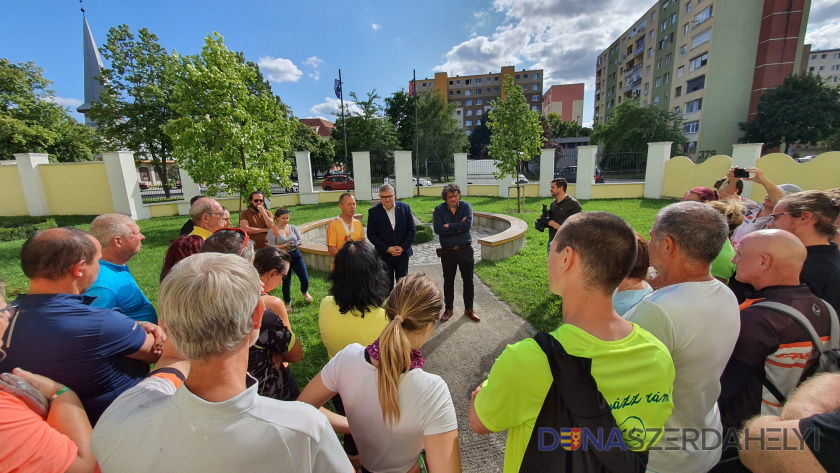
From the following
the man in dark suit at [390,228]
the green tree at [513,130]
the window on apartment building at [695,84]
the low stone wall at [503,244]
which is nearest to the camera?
the man in dark suit at [390,228]

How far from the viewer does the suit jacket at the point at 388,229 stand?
4508 millimetres

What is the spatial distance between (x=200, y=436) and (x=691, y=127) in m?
50.2

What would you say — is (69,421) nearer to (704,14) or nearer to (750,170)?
(750,170)

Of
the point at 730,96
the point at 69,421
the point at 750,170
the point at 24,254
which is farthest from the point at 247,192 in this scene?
the point at 730,96

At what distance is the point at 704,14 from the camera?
35438 mm

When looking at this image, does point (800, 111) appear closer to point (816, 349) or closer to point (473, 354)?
point (473, 354)

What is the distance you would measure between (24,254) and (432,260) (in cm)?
647

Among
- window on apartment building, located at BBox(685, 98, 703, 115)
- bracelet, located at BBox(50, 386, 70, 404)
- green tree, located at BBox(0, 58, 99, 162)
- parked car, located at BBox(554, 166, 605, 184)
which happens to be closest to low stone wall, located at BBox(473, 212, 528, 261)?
bracelet, located at BBox(50, 386, 70, 404)

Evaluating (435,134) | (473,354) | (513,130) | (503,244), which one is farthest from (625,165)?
(435,134)

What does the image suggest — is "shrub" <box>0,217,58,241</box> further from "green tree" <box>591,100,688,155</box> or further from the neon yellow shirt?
"green tree" <box>591,100,688,155</box>

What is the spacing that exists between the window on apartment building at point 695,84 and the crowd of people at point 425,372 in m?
47.0

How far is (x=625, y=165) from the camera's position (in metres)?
18.7

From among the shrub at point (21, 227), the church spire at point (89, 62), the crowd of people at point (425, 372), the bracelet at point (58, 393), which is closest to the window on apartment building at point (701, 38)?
the crowd of people at point (425, 372)

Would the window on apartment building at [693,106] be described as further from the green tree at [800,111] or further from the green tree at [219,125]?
the green tree at [219,125]
